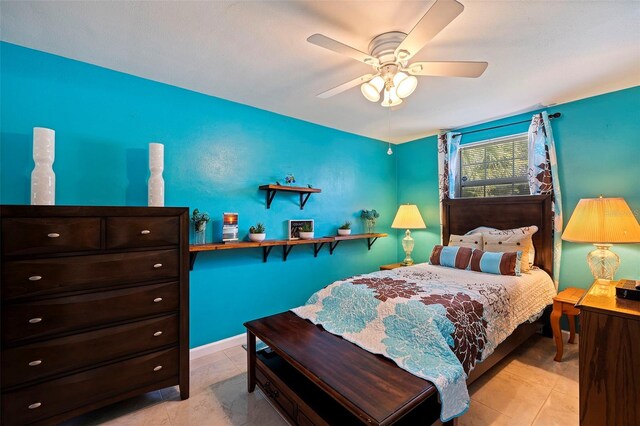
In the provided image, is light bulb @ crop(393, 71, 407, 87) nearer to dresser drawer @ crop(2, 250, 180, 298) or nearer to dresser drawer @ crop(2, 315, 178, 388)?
dresser drawer @ crop(2, 250, 180, 298)

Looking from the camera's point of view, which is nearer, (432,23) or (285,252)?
(432,23)

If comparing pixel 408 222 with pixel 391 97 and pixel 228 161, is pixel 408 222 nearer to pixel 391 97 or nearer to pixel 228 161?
pixel 391 97

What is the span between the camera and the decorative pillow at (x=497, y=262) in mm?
2621

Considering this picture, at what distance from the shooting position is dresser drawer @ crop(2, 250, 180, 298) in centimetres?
150

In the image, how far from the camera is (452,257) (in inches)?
119

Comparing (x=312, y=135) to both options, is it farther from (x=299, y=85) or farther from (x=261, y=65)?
(x=261, y=65)

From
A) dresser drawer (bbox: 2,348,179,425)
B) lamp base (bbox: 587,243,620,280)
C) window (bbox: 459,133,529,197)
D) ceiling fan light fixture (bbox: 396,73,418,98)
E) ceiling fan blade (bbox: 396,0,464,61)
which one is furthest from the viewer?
window (bbox: 459,133,529,197)

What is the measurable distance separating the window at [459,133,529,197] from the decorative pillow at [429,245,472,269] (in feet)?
3.38

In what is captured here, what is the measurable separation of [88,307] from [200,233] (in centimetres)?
100

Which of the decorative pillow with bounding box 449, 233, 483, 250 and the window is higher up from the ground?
the window

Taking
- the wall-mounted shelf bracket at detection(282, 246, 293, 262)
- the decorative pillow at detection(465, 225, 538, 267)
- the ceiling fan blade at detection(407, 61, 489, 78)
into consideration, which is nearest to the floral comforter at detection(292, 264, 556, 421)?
the decorative pillow at detection(465, 225, 538, 267)

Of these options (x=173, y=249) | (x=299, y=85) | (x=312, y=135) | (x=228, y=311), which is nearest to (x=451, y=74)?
(x=299, y=85)

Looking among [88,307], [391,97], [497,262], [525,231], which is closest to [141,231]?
[88,307]

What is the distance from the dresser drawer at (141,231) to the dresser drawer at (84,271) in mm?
67
